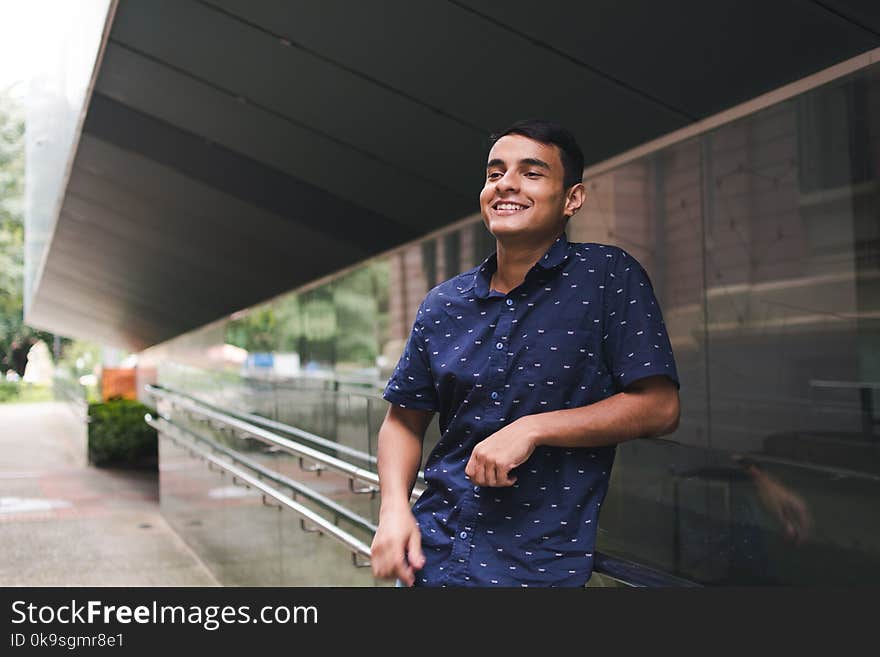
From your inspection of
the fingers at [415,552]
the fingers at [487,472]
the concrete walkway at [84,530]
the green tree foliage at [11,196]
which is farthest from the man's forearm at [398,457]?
the green tree foliage at [11,196]

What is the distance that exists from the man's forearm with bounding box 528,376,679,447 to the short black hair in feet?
1.30

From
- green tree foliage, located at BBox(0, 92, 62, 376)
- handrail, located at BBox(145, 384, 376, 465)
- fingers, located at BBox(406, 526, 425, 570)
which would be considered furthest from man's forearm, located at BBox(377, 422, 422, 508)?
green tree foliage, located at BBox(0, 92, 62, 376)

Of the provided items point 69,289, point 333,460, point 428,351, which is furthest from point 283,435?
point 69,289

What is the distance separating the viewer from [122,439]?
15.3 meters

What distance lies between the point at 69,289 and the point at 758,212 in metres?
17.8

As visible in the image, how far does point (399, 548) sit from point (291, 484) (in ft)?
13.7

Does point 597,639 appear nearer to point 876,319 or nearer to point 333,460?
point 876,319

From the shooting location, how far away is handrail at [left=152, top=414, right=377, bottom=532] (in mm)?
4785

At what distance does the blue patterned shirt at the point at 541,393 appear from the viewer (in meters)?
1.71

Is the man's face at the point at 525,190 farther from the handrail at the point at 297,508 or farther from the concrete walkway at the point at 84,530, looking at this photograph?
the concrete walkway at the point at 84,530

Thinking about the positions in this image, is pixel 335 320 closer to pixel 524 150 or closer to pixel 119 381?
pixel 524 150

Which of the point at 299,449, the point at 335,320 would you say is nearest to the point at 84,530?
the point at 335,320

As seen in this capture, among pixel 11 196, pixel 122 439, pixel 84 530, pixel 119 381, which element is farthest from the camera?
pixel 11 196

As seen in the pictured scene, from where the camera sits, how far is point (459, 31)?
14.9 feet
